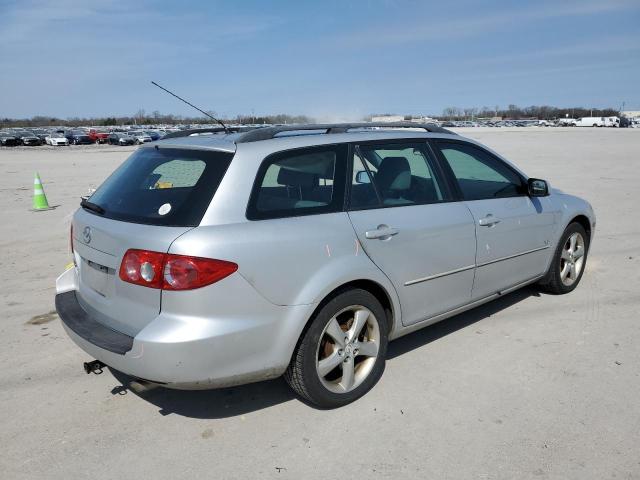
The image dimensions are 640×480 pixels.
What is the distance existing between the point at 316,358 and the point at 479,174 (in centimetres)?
231

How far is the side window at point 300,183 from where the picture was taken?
304 cm

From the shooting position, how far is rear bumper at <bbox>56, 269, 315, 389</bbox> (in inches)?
106

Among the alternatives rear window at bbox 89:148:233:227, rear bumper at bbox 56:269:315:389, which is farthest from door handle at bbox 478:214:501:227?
rear window at bbox 89:148:233:227

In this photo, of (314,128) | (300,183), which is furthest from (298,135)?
(300,183)

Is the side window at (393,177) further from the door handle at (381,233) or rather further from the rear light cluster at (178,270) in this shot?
the rear light cluster at (178,270)

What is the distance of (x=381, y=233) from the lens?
11.1 ft

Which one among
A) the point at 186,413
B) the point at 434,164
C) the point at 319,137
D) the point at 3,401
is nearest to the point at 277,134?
the point at 319,137

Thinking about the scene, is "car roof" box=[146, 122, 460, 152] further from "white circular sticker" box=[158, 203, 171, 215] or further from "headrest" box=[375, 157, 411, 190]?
"white circular sticker" box=[158, 203, 171, 215]

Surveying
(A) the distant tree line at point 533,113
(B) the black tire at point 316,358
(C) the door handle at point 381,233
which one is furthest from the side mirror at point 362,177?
(A) the distant tree line at point 533,113

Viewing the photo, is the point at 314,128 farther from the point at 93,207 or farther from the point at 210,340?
the point at 210,340

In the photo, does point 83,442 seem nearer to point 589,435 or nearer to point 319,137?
point 319,137

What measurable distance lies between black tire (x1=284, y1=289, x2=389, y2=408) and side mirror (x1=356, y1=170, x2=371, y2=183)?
2.36ft

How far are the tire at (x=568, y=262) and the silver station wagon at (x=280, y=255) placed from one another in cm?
105

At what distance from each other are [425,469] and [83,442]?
6.19 feet
